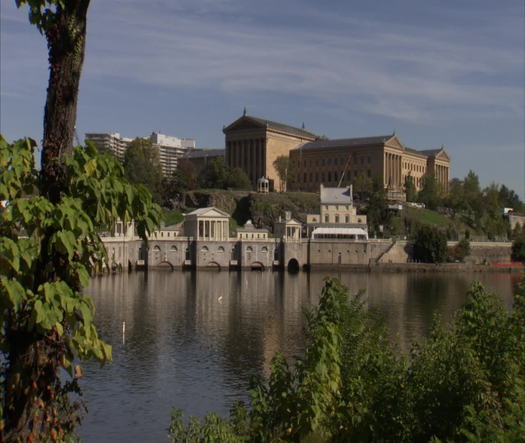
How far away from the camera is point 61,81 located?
29.0 feet

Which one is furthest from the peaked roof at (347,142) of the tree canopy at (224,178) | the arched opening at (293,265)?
the arched opening at (293,265)

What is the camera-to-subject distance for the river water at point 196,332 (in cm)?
3253

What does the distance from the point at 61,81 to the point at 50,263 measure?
2271 mm

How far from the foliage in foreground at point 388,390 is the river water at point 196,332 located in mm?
5697

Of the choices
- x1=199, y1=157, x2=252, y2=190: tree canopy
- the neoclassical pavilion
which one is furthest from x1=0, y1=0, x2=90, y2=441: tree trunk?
x1=199, y1=157, x2=252, y2=190: tree canopy

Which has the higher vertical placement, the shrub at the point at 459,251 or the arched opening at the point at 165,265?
the shrub at the point at 459,251

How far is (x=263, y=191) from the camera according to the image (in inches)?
6078

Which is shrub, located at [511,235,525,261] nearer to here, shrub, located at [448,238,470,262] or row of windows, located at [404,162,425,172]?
shrub, located at [448,238,470,262]

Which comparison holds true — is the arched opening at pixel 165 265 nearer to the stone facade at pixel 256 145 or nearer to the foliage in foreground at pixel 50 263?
the stone facade at pixel 256 145

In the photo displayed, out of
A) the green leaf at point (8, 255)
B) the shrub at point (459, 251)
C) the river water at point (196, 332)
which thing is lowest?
the river water at point (196, 332)

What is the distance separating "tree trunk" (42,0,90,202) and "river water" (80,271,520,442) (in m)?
16.5

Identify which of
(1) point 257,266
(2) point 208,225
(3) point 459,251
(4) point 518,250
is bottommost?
(1) point 257,266

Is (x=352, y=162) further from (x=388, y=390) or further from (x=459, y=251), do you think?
(x=388, y=390)

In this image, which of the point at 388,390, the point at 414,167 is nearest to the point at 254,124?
the point at 414,167
